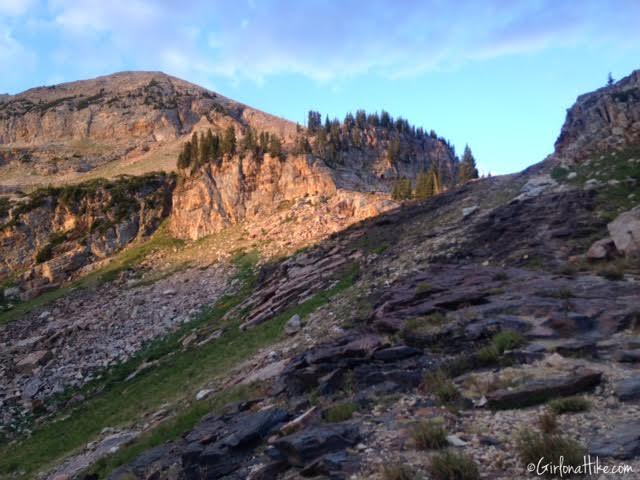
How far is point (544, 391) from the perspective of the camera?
8.95 m

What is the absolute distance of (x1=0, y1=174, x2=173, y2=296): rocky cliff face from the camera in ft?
150

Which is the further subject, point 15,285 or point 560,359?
point 15,285

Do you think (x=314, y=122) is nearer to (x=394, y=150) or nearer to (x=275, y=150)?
(x=394, y=150)

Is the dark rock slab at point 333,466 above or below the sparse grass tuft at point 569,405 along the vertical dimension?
below

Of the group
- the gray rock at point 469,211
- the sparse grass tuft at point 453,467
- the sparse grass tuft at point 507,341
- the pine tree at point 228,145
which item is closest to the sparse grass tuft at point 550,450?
the sparse grass tuft at point 453,467

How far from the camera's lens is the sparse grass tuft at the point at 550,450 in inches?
269

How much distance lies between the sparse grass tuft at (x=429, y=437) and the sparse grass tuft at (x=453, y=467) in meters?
0.72

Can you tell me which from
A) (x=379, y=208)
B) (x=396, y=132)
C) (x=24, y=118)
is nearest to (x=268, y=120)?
(x=396, y=132)

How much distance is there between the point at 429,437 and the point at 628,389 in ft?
11.1

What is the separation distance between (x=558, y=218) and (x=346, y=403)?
14.5 meters

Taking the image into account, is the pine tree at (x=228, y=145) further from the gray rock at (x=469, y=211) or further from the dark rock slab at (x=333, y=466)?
the dark rock slab at (x=333, y=466)

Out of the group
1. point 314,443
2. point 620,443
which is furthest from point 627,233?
point 314,443

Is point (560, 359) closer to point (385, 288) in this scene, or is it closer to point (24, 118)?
point (385, 288)

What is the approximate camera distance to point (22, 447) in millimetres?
19141
